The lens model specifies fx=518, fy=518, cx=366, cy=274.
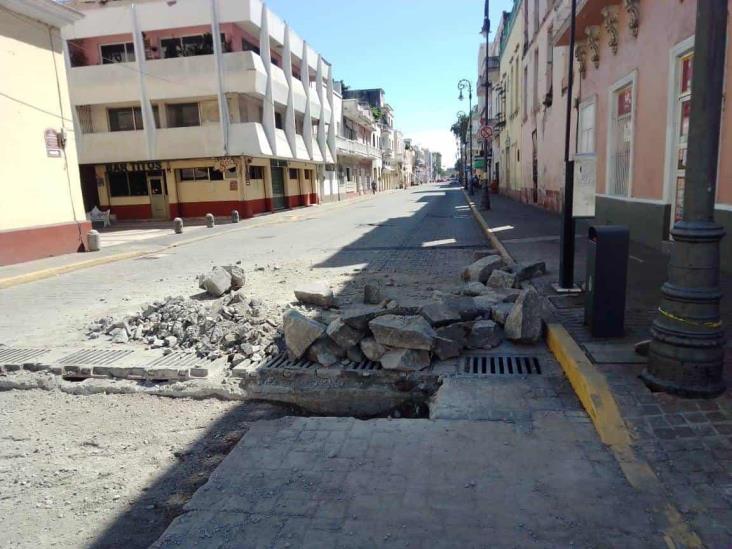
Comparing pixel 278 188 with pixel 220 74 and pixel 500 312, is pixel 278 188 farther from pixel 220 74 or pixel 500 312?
pixel 500 312

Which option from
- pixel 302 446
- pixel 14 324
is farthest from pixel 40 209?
pixel 302 446

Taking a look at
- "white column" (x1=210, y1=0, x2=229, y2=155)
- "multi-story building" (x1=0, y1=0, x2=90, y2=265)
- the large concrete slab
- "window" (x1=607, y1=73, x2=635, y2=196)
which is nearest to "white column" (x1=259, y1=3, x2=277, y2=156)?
"white column" (x1=210, y1=0, x2=229, y2=155)

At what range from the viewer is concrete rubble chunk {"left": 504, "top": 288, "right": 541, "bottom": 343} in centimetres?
510

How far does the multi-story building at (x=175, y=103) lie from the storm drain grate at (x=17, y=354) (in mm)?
19403

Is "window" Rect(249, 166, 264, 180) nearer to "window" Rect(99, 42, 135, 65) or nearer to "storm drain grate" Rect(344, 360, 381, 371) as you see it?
"window" Rect(99, 42, 135, 65)

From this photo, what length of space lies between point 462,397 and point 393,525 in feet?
5.44

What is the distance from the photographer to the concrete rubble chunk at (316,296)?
21.9 feet

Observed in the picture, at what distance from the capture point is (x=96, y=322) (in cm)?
653

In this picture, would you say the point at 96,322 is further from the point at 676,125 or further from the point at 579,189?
the point at 676,125

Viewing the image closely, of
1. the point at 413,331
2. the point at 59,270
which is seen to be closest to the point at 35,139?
the point at 59,270

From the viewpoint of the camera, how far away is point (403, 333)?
462cm

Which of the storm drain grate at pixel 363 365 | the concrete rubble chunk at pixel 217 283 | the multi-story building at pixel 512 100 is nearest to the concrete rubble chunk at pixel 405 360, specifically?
the storm drain grate at pixel 363 365

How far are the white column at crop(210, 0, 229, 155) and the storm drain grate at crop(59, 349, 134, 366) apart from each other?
64.7 ft

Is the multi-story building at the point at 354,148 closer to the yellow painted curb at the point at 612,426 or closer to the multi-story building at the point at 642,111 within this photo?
the multi-story building at the point at 642,111
